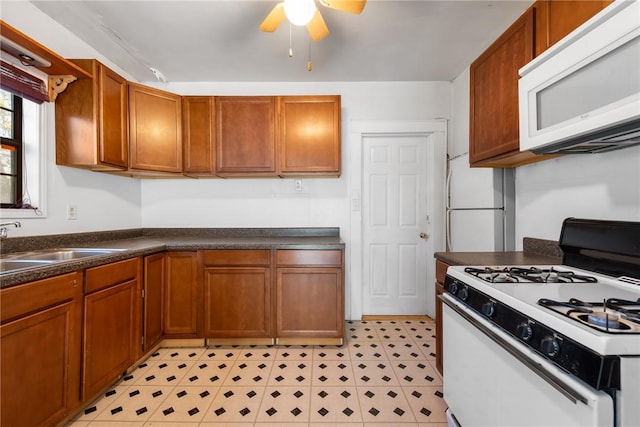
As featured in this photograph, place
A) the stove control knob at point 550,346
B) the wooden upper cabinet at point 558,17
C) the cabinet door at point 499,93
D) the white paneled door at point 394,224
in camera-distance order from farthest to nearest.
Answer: the white paneled door at point 394,224 → the cabinet door at point 499,93 → the wooden upper cabinet at point 558,17 → the stove control knob at point 550,346

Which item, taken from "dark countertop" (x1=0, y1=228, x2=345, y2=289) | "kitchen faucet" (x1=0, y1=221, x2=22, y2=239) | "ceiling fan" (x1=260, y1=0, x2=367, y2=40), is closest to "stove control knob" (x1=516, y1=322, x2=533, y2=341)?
"dark countertop" (x1=0, y1=228, x2=345, y2=289)

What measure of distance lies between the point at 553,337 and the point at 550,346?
1.1 inches

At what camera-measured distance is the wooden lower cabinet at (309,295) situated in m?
2.33

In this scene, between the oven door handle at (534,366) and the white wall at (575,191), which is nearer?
the oven door handle at (534,366)

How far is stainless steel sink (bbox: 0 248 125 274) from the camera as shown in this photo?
5.11ft

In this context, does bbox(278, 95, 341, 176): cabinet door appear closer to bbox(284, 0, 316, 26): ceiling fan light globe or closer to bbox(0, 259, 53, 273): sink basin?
bbox(284, 0, 316, 26): ceiling fan light globe

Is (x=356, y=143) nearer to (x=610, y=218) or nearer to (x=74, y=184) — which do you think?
(x=610, y=218)

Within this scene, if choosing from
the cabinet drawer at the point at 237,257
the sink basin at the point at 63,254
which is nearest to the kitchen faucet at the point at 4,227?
the sink basin at the point at 63,254

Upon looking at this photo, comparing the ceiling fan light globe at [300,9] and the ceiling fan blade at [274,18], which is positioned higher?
the ceiling fan blade at [274,18]

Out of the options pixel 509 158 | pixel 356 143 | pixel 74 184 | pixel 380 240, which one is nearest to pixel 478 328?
pixel 509 158

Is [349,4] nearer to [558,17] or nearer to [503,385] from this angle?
[558,17]

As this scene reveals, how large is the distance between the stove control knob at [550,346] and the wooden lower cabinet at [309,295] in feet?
5.24

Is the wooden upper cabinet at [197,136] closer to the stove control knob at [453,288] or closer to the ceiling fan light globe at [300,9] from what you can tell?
the ceiling fan light globe at [300,9]

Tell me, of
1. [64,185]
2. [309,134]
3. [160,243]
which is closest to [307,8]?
[309,134]
